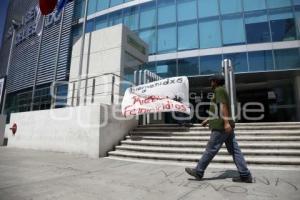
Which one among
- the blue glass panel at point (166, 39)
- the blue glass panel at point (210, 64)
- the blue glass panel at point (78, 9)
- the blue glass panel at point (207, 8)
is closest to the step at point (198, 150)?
the blue glass panel at point (210, 64)

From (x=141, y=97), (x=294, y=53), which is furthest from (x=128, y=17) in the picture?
(x=141, y=97)

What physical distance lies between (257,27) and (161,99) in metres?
12.7

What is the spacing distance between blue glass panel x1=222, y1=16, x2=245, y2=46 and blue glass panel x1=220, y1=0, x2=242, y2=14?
60 cm

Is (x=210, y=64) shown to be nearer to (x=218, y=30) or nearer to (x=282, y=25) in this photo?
(x=218, y=30)

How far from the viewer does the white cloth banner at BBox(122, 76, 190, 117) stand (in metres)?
8.57

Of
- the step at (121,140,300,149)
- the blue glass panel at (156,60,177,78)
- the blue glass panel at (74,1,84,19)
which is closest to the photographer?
the step at (121,140,300,149)

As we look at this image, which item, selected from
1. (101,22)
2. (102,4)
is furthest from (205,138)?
(102,4)

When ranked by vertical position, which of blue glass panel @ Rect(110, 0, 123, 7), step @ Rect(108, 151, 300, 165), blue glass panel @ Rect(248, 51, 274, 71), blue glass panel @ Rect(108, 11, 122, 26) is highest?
blue glass panel @ Rect(110, 0, 123, 7)

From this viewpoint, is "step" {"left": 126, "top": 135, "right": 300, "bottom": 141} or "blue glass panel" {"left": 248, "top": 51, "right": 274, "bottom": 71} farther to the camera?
"blue glass panel" {"left": 248, "top": 51, "right": 274, "bottom": 71}

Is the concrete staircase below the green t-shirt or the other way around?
below

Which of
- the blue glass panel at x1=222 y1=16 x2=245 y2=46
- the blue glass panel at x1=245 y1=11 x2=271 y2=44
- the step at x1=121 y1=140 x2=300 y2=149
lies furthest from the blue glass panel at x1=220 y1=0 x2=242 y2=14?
the step at x1=121 y1=140 x2=300 y2=149

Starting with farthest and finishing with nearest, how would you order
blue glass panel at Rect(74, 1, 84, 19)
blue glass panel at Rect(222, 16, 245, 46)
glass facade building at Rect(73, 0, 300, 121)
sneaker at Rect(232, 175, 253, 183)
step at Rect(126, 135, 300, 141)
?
blue glass panel at Rect(74, 1, 84, 19) < blue glass panel at Rect(222, 16, 245, 46) < glass facade building at Rect(73, 0, 300, 121) < step at Rect(126, 135, 300, 141) < sneaker at Rect(232, 175, 253, 183)

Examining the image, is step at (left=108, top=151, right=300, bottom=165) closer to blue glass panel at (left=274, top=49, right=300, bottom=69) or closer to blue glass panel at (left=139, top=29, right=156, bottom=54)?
blue glass panel at (left=274, top=49, right=300, bottom=69)

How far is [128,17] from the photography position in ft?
75.4
